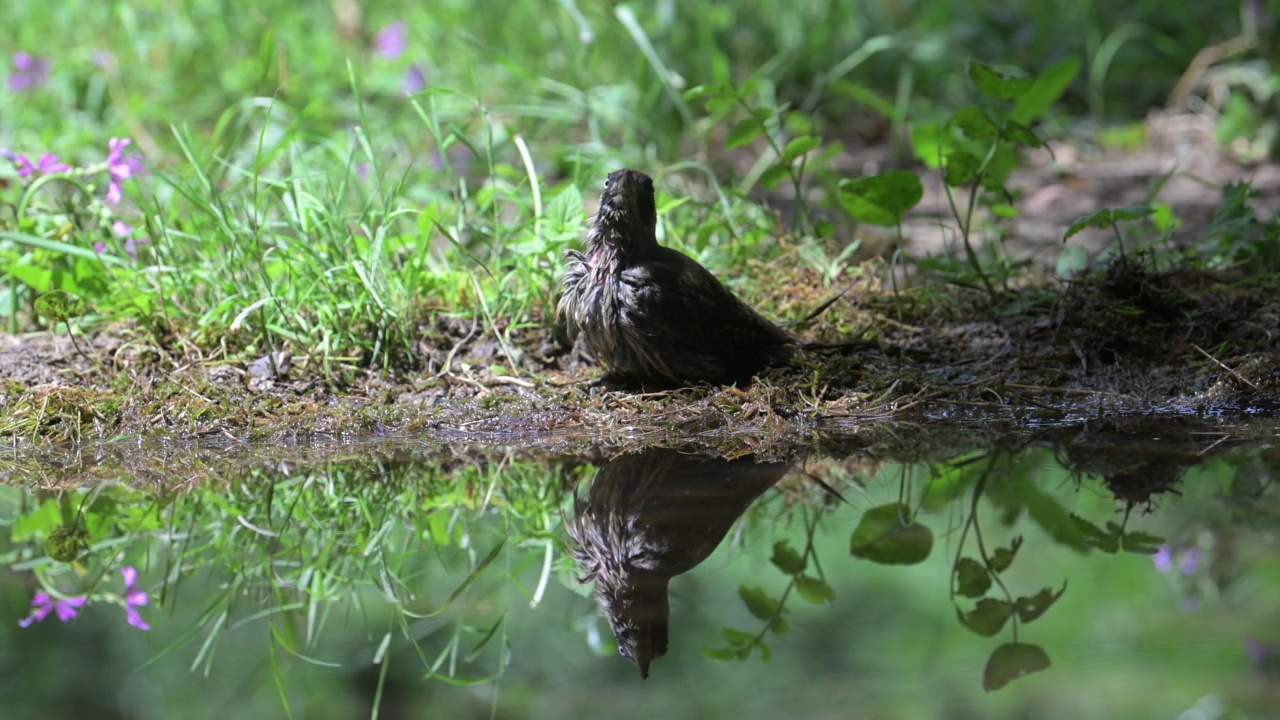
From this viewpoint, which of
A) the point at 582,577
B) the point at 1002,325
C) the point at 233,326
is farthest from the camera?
the point at 1002,325

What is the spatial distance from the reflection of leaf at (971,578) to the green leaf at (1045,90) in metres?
2.39

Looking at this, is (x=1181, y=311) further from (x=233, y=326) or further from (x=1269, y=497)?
(x=233, y=326)

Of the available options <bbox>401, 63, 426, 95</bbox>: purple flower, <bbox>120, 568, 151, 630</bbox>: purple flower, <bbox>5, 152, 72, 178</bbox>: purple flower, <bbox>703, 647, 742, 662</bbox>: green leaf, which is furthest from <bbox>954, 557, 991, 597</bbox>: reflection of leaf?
<bbox>401, 63, 426, 95</bbox>: purple flower

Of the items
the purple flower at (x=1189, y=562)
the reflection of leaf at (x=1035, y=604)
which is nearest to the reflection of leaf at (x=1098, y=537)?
the purple flower at (x=1189, y=562)

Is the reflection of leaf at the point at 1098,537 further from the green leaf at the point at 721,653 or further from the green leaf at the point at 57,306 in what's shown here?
the green leaf at the point at 57,306

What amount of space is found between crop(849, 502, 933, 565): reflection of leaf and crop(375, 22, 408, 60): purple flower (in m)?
5.40

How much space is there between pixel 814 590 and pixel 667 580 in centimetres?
28

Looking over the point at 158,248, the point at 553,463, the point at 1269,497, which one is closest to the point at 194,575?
the point at 553,463

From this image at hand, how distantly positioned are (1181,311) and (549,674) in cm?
271

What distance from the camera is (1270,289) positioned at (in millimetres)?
3830


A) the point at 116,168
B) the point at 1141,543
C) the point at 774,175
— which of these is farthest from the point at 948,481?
the point at 116,168

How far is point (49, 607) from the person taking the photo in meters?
2.21

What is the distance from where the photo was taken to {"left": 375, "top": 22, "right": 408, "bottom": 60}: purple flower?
6.97 m

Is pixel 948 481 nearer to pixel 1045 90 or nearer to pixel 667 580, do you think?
pixel 667 580
